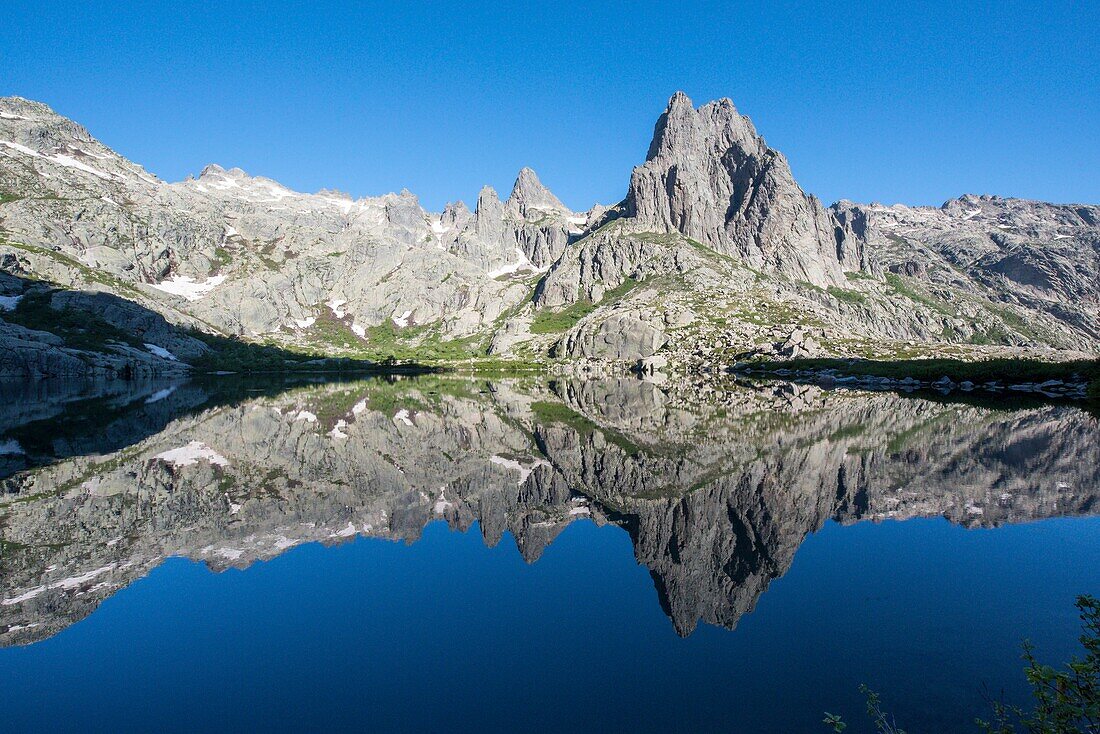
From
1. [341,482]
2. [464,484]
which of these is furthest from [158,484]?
[464,484]

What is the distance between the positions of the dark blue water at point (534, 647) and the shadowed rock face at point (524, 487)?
57.2 inches

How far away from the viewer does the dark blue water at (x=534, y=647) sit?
10.8m

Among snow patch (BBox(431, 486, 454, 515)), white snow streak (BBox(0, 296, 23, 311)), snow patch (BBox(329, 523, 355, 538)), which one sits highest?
white snow streak (BBox(0, 296, 23, 311))

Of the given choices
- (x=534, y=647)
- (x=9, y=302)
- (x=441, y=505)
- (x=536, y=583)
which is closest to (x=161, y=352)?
(x=9, y=302)

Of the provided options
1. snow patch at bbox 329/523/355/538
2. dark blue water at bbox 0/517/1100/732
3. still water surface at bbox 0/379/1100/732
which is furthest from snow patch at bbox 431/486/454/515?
dark blue water at bbox 0/517/1100/732

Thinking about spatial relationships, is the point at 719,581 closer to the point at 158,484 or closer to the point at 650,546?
the point at 650,546

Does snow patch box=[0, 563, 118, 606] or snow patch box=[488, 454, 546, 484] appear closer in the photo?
snow patch box=[0, 563, 118, 606]

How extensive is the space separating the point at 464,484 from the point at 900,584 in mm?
21590

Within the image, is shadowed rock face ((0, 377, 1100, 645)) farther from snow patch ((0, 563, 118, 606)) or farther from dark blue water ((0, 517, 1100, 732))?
dark blue water ((0, 517, 1100, 732))

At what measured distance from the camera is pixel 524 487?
29984mm

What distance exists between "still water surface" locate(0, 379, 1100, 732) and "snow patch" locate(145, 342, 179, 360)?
16081 centimetres

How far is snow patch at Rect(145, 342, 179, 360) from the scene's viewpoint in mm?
171125

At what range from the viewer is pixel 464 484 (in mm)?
30812

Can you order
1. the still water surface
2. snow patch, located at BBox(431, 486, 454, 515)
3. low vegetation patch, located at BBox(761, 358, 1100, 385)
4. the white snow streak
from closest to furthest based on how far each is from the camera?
the still water surface → snow patch, located at BBox(431, 486, 454, 515) → low vegetation patch, located at BBox(761, 358, 1100, 385) → the white snow streak
